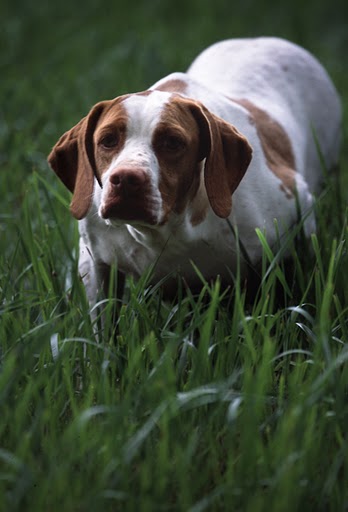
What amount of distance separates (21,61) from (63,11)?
1689 millimetres

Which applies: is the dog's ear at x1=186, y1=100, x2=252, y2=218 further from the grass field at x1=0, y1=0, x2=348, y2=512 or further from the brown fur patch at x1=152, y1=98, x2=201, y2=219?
the grass field at x1=0, y1=0, x2=348, y2=512

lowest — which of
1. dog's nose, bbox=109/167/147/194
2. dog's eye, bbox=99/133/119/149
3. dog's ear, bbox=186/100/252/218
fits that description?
dog's ear, bbox=186/100/252/218

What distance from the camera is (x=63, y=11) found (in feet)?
26.0

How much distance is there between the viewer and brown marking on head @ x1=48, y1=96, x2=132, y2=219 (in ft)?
8.18

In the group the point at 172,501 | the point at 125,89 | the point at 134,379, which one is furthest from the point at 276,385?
→ the point at 125,89

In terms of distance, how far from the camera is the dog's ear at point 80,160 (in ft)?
8.22

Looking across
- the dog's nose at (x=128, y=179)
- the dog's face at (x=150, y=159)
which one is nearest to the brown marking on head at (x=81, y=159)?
the dog's face at (x=150, y=159)

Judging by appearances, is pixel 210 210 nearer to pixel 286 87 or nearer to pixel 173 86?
pixel 173 86

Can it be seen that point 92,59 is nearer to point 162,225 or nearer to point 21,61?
point 21,61

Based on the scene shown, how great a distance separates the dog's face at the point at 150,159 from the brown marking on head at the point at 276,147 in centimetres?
34

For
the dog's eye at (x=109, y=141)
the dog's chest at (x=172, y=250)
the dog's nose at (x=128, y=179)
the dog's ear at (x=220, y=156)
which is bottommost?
the dog's chest at (x=172, y=250)

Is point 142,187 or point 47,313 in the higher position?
point 142,187

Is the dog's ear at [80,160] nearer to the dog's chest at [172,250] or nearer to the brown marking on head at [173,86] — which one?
the dog's chest at [172,250]

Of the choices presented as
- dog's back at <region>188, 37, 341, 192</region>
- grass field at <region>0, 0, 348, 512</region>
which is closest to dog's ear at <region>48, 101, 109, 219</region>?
grass field at <region>0, 0, 348, 512</region>
